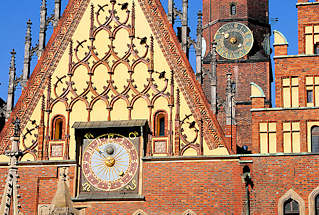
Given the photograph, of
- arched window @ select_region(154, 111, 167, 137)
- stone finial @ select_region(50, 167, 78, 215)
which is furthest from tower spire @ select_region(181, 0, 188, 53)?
stone finial @ select_region(50, 167, 78, 215)

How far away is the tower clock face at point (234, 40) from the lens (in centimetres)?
2938

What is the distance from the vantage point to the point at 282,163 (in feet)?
66.7

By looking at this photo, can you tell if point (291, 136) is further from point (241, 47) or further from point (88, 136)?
point (241, 47)

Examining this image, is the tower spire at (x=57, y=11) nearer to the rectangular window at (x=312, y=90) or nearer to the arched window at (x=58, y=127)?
the arched window at (x=58, y=127)

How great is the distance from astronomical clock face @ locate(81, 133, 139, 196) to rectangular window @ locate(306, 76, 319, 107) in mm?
5046

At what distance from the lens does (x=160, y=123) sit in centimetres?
2184

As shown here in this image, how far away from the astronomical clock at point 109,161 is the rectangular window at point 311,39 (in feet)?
17.3

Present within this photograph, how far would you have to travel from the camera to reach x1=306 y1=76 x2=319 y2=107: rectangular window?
68.6 feet

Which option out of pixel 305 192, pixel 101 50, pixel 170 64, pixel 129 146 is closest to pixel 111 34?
pixel 101 50

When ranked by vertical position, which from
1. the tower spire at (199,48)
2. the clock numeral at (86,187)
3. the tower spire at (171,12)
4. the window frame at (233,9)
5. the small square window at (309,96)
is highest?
the window frame at (233,9)

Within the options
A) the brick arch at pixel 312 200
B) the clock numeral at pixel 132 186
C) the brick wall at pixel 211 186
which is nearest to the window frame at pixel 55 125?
the brick wall at pixel 211 186

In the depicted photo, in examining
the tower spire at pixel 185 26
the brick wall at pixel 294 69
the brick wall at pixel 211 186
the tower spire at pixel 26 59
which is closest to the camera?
the brick wall at pixel 211 186

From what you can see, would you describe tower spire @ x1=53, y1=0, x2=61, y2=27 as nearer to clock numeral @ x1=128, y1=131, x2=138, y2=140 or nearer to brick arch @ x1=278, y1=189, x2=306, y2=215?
clock numeral @ x1=128, y1=131, x2=138, y2=140

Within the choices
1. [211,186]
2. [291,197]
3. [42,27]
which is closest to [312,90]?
[291,197]
